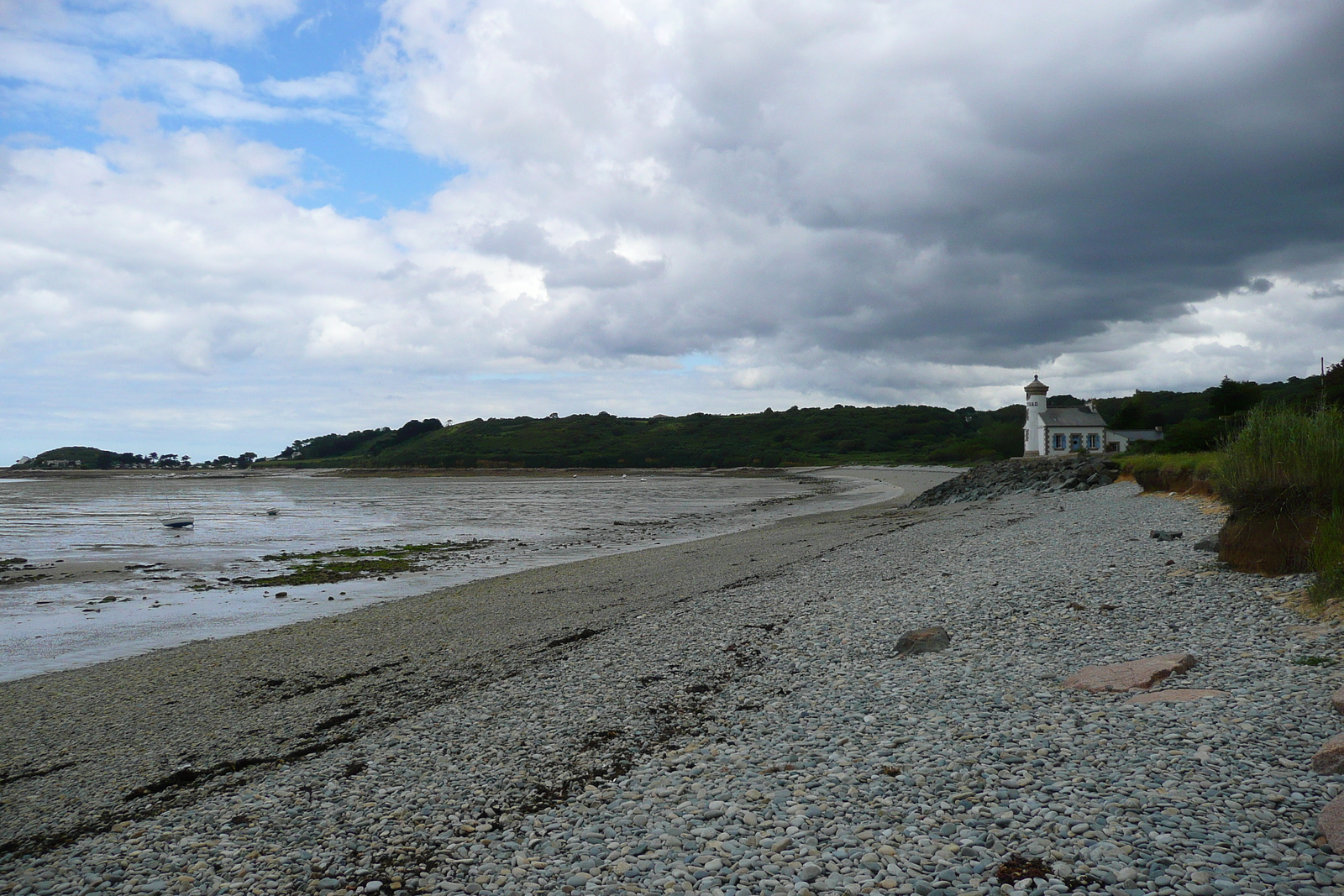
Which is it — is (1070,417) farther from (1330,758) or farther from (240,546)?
(1330,758)

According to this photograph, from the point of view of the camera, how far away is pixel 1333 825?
14.3ft

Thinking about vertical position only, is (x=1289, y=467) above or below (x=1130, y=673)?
above

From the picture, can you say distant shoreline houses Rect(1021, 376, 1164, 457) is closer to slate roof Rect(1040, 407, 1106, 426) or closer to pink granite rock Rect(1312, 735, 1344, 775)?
slate roof Rect(1040, 407, 1106, 426)

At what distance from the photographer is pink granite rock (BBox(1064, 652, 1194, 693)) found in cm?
729

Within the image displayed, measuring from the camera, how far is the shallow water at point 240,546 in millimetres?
16156

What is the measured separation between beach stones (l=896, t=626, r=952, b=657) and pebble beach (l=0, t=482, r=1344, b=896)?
32 cm

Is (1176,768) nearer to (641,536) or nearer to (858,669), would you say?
(858,669)

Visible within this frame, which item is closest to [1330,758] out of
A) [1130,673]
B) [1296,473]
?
[1130,673]

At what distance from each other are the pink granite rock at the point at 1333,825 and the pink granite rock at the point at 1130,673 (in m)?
2.71

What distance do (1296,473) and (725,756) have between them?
10.1 m

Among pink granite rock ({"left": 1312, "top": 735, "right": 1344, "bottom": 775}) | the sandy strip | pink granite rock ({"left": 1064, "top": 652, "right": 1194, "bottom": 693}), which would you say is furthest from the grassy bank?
pink granite rock ({"left": 1312, "top": 735, "right": 1344, "bottom": 775})

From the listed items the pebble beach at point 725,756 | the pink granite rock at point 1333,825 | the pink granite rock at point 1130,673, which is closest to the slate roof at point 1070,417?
the pebble beach at point 725,756

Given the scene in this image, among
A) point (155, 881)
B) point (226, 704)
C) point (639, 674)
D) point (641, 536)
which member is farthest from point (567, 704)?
point (641, 536)

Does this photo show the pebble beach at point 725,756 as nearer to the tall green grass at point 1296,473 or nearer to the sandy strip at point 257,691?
the sandy strip at point 257,691
